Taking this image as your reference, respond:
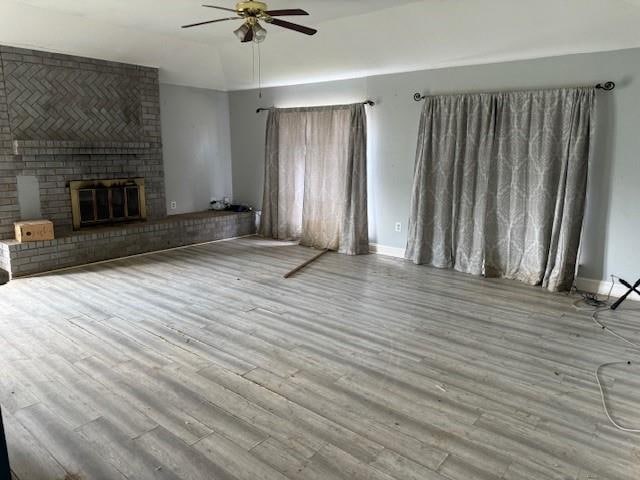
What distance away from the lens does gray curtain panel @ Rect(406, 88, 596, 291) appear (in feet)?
14.4

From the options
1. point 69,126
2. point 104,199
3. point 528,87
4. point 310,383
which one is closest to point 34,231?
point 104,199

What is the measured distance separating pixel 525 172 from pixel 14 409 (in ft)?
15.4

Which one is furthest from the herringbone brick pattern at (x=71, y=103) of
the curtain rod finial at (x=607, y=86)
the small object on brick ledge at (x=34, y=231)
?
the curtain rod finial at (x=607, y=86)

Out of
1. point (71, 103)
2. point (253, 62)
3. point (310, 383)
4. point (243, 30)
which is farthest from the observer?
point (253, 62)

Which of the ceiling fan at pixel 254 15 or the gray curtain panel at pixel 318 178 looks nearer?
the ceiling fan at pixel 254 15

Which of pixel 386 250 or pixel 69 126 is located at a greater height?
pixel 69 126

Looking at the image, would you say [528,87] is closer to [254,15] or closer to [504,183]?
[504,183]

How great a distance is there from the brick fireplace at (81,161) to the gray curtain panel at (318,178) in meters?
1.19

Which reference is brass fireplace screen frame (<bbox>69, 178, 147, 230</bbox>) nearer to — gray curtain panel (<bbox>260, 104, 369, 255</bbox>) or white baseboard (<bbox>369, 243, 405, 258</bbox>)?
gray curtain panel (<bbox>260, 104, 369, 255</bbox>)

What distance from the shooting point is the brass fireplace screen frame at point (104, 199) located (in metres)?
5.75

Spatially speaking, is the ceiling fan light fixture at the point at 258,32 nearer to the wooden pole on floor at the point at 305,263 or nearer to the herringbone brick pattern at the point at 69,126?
the wooden pole on floor at the point at 305,263

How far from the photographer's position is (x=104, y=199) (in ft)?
19.8

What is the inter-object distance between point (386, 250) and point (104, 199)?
3809mm

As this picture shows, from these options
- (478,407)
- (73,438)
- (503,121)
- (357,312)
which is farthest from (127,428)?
(503,121)
